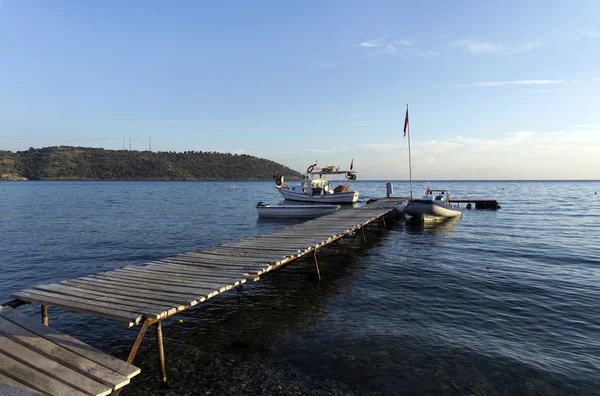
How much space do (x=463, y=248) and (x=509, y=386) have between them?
12.8 meters

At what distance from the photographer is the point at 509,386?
605 centimetres

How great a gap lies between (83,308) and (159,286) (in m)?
1.53

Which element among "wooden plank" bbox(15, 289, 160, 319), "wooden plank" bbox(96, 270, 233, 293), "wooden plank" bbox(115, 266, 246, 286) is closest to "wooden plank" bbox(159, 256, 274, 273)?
"wooden plank" bbox(115, 266, 246, 286)

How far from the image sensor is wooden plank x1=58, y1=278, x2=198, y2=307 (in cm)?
623

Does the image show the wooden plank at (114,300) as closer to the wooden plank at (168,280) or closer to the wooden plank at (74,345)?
the wooden plank at (74,345)

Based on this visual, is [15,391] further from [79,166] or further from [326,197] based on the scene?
[79,166]

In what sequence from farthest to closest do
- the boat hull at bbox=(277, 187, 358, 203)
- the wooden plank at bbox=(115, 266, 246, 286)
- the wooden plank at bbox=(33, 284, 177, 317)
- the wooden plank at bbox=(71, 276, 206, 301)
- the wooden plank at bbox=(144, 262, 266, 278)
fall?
1. the boat hull at bbox=(277, 187, 358, 203)
2. the wooden plank at bbox=(144, 262, 266, 278)
3. the wooden plank at bbox=(115, 266, 246, 286)
4. the wooden plank at bbox=(71, 276, 206, 301)
5. the wooden plank at bbox=(33, 284, 177, 317)

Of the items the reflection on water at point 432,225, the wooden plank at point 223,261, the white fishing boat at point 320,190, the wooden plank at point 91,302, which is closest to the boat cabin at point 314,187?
the white fishing boat at point 320,190

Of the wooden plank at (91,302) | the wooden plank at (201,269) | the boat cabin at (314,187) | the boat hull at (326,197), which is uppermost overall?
the boat cabin at (314,187)

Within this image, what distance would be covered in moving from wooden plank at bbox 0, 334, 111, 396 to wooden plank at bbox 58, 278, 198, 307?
1.66 m

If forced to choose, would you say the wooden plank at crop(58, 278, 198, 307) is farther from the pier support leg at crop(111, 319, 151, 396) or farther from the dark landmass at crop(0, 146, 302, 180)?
the dark landmass at crop(0, 146, 302, 180)

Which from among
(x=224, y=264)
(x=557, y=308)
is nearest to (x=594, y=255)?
(x=557, y=308)

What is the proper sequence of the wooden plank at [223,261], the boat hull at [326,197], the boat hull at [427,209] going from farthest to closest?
the boat hull at [326,197]
the boat hull at [427,209]
the wooden plank at [223,261]

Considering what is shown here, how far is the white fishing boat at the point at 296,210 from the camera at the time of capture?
2977 centimetres
